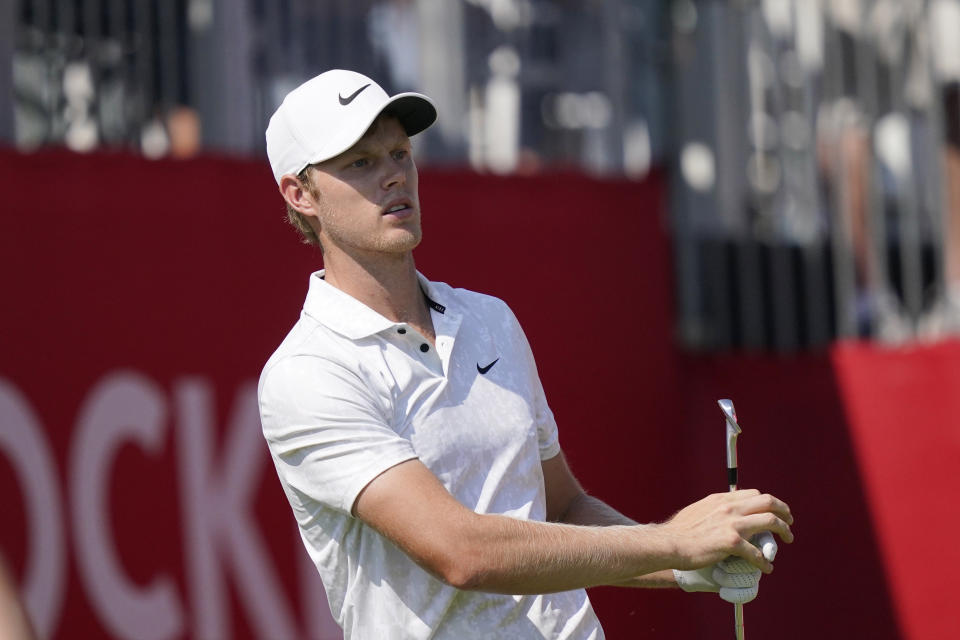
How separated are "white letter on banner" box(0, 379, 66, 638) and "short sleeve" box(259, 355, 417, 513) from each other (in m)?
2.88

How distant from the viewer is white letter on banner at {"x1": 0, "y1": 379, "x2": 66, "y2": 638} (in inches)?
216

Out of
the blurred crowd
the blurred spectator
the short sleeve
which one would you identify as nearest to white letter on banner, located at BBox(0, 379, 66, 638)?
the blurred crowd

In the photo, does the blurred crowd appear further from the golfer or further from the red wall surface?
the golfer

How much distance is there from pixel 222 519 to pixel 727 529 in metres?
3.38

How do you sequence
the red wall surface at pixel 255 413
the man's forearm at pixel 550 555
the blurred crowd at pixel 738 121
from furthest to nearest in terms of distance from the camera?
the blurred crowd at pixel 738 121, the red wall surface at pixel 255 413, the man's forearm at pixel 550 555

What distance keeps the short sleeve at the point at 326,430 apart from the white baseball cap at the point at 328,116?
17.3 inches

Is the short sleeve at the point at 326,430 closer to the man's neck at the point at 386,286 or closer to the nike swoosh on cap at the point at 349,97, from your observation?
the man's neck at the point at 386,286

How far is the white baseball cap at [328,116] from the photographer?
299 cm

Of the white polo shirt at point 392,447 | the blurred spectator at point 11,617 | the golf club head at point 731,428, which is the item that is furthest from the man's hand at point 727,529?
the blurred spectator at point 11,617

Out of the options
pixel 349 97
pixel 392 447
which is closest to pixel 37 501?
pixel 349 97

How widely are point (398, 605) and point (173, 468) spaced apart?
3.05 meters

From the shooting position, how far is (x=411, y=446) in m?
2.80

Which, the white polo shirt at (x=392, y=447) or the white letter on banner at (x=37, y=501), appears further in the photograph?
the white letter on banner at (x=37, y=501)

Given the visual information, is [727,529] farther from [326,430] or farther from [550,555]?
[326,430]
